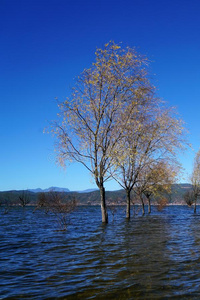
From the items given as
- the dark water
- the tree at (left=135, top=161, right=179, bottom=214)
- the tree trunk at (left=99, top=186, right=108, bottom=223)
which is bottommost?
the dark water

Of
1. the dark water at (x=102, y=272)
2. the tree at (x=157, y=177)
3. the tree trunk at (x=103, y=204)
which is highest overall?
the tree at (x=157, y=177)

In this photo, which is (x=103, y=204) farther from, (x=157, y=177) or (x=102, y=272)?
(x=102, y=272)

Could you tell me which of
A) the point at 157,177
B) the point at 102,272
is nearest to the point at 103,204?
the point at 157,177

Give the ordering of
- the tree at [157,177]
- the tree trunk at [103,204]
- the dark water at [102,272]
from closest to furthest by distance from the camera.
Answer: the dark water at [102,272]
the tree trunk at [103,204]
the tree at [157,177]

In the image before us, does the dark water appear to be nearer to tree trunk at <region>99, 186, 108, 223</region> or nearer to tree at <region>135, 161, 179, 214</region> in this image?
tree trunk at <region>99, 186, 108, 223</region>

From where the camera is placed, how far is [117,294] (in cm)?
626

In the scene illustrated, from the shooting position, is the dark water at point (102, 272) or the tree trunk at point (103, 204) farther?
the tree trunk at point (103, 204)

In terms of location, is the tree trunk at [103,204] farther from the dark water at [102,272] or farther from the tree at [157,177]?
the dark water at [102,272]

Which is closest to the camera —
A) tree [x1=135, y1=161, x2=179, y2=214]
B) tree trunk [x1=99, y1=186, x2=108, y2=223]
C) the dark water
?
the dark water

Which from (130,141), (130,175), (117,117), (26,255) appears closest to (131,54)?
(117,117)

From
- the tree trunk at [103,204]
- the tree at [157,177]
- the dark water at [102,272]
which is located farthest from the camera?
the tree at [157,177]

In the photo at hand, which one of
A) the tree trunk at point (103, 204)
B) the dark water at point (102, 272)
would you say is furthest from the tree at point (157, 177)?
the dark water at point (102, 272)

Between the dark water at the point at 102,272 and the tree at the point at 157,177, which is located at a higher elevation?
the tree at the point at 157,177

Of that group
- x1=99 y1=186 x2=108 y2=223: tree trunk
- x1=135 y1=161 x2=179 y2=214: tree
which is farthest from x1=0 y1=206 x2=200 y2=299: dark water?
x1=135 y1=161 x2=179 y2=214: tree
